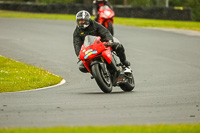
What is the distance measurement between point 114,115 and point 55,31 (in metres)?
21.0

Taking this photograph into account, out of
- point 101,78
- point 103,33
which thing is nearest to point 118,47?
point 103,33

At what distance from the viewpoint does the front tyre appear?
10.1 meters

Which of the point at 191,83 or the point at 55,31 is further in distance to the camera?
the point at 55,31

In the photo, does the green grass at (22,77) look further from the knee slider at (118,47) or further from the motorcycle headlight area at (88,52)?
the knee slider at (118,47)

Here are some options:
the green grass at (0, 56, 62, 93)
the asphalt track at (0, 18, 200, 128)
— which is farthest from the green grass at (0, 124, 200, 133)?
the green grass at (0, 56, 62, 93)

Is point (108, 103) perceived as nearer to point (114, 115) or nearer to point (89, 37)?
point (114, 115)

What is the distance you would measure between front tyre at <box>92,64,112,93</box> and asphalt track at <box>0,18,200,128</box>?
0.71ft

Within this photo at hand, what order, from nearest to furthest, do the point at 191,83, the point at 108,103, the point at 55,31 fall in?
the point at 108,103 < the point at 191,83 < the point at 55,31

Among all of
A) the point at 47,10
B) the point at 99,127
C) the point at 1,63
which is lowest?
the point at 47,10

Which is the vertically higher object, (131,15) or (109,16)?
(109,16)

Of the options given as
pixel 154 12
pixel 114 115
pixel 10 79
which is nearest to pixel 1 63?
pixel 10 79

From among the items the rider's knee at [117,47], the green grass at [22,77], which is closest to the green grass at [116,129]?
the rider's knee at [117,47]

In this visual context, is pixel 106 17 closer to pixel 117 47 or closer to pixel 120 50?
pixel 120 50

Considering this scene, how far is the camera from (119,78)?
11.2m
